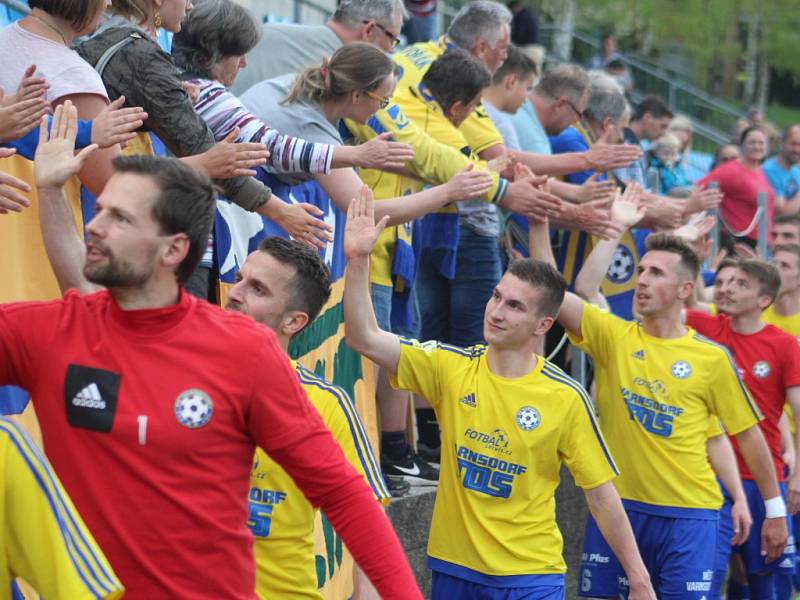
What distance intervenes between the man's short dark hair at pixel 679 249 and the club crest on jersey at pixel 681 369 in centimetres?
48

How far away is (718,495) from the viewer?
7.33m

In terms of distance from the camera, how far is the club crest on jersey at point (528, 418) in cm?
580

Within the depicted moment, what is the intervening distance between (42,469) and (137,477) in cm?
24

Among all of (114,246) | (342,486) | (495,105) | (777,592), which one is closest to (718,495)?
(777,592)

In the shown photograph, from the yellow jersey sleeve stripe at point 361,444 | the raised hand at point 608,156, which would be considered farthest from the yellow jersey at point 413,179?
the yellow jersey sleeve stripe at point 361,444

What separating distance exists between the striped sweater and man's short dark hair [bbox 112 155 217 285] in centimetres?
201

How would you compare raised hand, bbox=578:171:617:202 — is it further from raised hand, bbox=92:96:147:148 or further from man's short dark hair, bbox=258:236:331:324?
raised hand, bbox=92:96:147:148

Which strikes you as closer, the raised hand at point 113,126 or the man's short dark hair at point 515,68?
the raised hand at point 113,126

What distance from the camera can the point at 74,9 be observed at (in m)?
4.52

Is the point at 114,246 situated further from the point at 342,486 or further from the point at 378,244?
the point at 378,244

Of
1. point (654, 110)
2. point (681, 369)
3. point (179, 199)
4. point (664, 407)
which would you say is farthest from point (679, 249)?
point (654, 110)

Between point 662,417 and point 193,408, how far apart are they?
4420 millimetres

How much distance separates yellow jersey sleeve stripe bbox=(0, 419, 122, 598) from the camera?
308 cm

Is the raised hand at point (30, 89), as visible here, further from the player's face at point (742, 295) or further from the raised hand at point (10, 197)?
the player's face at point (742, 295)
